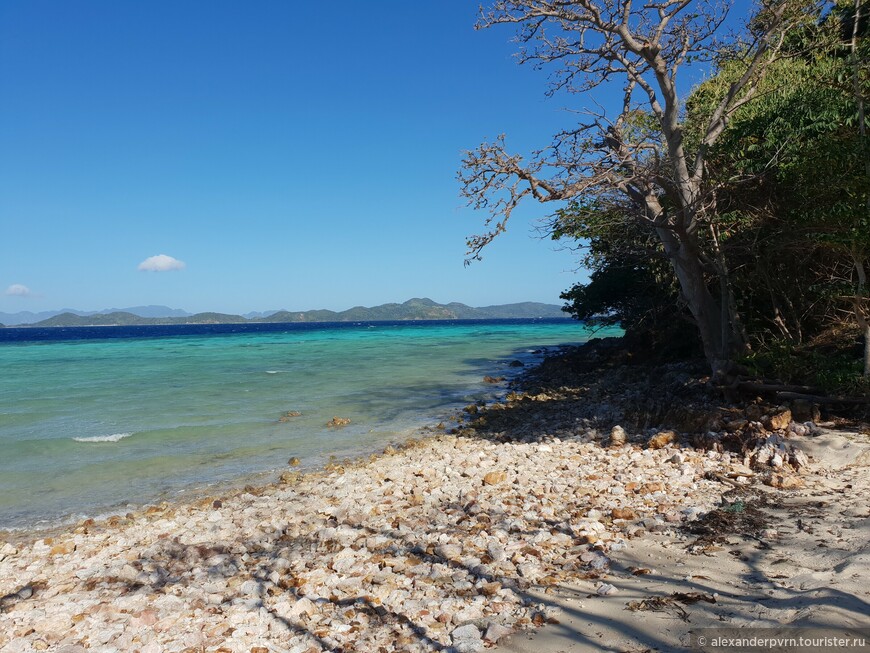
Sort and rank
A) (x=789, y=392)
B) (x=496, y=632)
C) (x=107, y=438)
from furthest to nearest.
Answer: (x=107, y=438), (x=789, y=392), (x=496, y=632)

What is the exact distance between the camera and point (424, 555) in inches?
201

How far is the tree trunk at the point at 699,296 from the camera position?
884cm

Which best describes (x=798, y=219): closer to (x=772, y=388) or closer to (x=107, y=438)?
(x=772, y=388)

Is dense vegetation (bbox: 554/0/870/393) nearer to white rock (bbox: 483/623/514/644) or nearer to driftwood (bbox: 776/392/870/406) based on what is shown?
driftwood (bbox: 776/392/870/406)

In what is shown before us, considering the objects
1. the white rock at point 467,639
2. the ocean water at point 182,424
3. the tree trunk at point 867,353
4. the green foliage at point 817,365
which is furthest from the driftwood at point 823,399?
the ocean water at point 182,424

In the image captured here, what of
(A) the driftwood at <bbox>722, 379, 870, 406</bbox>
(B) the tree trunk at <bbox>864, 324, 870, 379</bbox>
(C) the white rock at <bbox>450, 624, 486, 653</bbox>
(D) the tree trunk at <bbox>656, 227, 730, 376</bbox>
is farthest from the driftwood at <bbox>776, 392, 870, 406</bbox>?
(C) the white rock at <bbox>450, 624, 486, 653</bbox>

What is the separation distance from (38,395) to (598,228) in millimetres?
20798

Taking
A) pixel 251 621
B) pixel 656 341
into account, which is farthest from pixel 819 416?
pixel 656 341

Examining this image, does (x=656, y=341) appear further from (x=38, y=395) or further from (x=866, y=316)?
(x=38, y=395)

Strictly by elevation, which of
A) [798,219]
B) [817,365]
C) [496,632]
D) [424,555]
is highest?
[798,219]

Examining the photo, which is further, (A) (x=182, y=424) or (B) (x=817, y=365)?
(A) (x=182, y=424)

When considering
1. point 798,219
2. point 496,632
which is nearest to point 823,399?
point 798,219

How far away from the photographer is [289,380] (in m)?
23.7

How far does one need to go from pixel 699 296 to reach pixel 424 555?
22.0 ft
